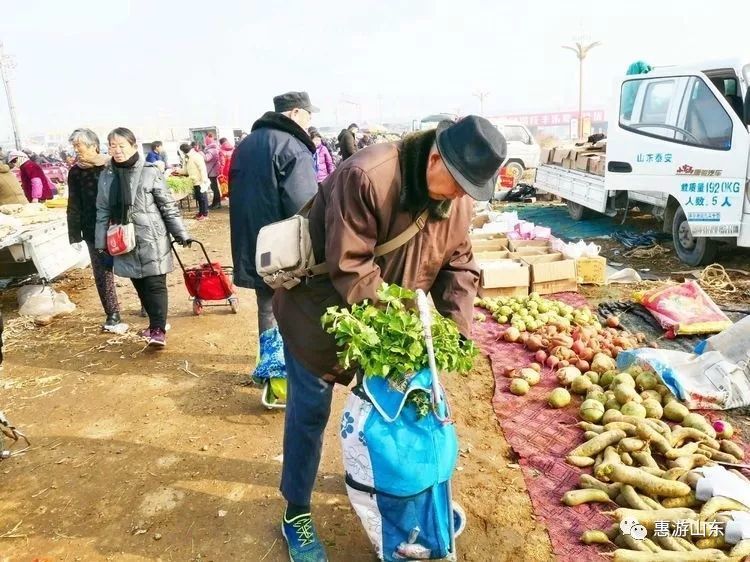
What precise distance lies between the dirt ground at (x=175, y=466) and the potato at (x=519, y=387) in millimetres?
221

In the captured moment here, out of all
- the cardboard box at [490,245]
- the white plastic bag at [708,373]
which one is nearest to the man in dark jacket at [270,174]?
the white plastic bag at [708,373]

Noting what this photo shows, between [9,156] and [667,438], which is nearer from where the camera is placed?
[667,438]

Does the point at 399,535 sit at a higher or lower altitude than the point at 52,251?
lower

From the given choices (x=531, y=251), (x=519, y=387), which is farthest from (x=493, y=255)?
(x=519, y=387)

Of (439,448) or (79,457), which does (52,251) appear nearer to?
(79,457)

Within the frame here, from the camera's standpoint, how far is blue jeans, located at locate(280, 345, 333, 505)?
2.34 m

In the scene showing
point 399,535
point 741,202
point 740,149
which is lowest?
point 399,535

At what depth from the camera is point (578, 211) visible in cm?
1102

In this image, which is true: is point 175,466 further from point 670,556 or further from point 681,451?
point 681,451

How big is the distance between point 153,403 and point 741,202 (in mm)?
6877

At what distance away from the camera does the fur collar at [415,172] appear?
6.80 ft

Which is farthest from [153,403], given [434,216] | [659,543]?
[659,543]

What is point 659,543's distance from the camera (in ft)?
8.40

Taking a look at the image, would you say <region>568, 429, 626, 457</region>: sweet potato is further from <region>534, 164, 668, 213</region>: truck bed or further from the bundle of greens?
<region>534, 164, 668, 213</region>: truck bed
